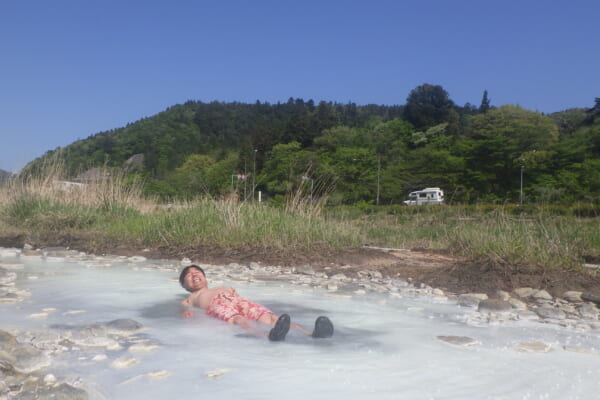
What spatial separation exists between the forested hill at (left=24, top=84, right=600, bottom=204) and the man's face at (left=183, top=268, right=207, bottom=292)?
8.79 m

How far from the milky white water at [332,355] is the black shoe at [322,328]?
0.05 m

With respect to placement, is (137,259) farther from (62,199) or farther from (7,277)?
(62,199)

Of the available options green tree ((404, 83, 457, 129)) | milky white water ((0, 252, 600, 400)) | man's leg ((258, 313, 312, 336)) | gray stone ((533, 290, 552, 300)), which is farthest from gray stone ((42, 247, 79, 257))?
green tree ((404, 83, 457, 129))

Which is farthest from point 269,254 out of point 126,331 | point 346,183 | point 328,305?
point 346,183

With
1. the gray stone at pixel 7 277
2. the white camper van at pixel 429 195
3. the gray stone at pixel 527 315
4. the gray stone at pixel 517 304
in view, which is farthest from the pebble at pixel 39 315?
the white camper van at pixel 429 195

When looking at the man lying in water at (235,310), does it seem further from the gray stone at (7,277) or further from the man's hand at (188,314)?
the gray stone at (7,277)

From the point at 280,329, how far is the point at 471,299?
189cm

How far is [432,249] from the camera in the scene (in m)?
6.78

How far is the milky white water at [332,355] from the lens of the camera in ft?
6.77

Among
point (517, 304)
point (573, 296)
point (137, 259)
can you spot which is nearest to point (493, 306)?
point (517, 304)

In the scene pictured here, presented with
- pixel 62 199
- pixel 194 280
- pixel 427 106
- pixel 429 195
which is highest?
pixel 427 106

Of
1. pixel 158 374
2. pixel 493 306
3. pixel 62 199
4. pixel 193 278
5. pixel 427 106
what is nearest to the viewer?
pixel 158 374

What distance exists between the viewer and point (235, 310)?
10.5 feet

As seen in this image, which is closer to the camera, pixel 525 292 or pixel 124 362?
pixel 124 362
